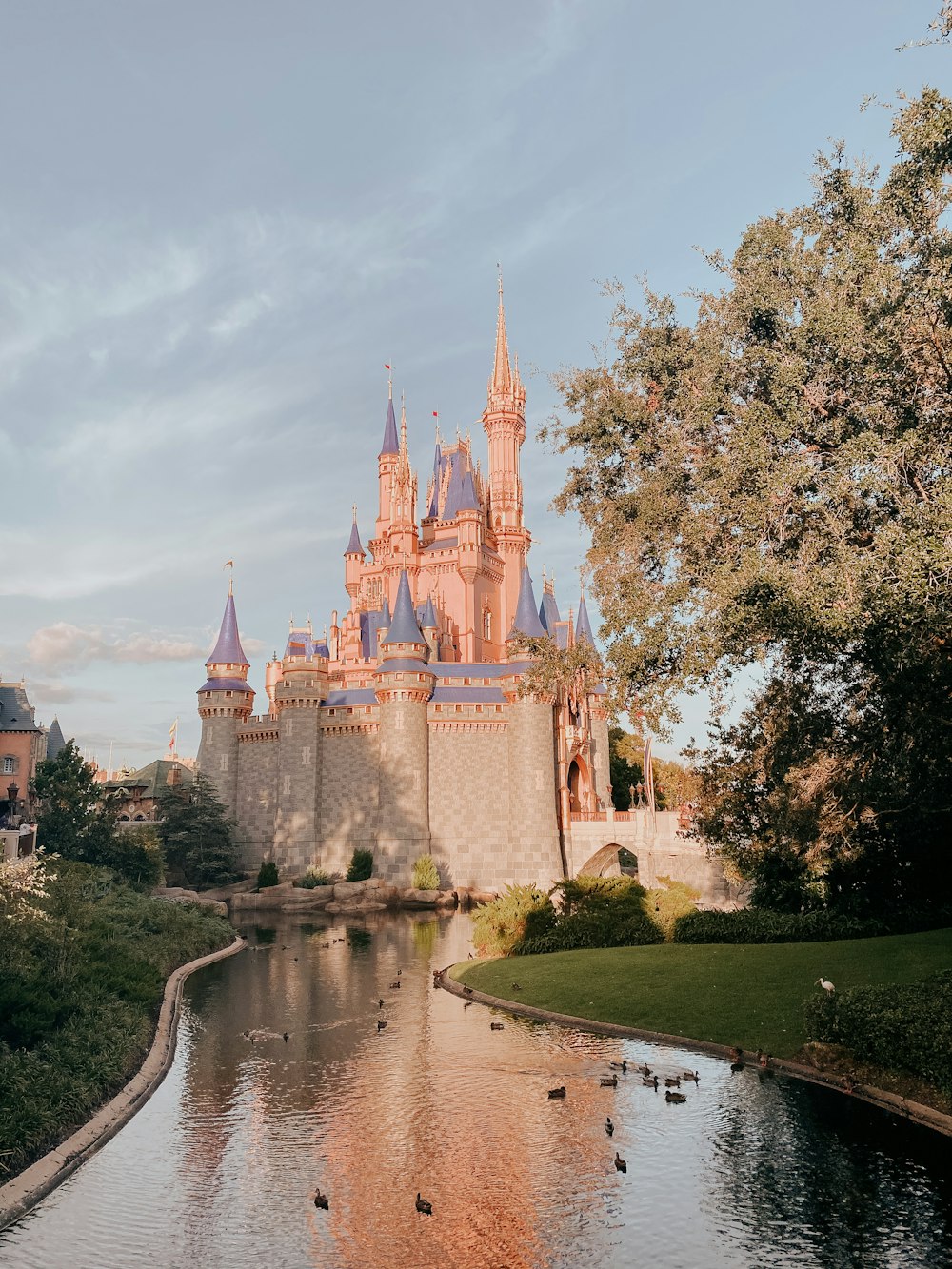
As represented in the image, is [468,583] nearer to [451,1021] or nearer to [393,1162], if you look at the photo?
[451,1021]

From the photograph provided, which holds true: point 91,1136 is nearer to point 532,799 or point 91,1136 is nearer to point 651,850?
point 651,850

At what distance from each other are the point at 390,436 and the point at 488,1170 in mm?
70679

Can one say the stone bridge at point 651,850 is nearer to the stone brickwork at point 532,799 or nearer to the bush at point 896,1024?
the stone brickwork at point 532,799

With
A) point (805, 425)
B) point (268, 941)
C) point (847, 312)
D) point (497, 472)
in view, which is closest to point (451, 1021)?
point (805, 425)

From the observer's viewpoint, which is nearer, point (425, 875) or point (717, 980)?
point (717, 980)

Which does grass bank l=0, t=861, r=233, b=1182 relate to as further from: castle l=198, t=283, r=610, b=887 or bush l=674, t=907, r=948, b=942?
castle l=198, t=283, r=610, b=887

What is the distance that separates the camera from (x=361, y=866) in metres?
54.8

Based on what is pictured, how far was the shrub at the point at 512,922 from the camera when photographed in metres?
27.8

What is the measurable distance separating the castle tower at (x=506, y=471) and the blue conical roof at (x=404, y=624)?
15898 mm

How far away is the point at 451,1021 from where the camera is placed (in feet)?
69.4

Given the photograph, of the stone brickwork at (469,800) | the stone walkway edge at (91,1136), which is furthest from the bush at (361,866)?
the stone walkway edge at (91,1136)

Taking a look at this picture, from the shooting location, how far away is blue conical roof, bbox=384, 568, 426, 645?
187 ft

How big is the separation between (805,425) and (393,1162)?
40.6 ft

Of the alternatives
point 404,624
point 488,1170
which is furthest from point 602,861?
point 488,1170
